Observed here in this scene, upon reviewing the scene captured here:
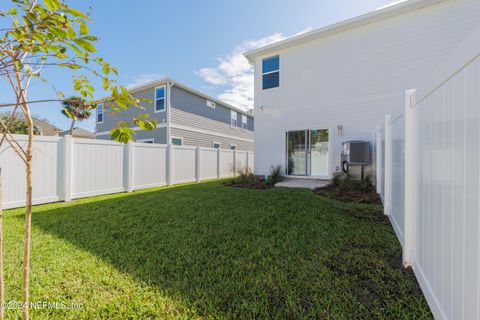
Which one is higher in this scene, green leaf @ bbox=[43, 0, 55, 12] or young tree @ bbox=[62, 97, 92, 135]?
green leaf @ bbox=[43, 0, 55, 12]

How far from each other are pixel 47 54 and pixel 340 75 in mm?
8389

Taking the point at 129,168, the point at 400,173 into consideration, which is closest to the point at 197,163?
the point at 129,168

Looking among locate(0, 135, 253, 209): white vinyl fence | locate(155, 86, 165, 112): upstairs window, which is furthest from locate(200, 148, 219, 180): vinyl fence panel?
locate(155, 86, 165, 112): upstairs window

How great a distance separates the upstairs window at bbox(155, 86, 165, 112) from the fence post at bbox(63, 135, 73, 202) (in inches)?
260

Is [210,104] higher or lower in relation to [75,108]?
higher

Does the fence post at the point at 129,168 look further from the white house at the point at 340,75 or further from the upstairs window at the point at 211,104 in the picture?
the upstairs window at the point at 211,104

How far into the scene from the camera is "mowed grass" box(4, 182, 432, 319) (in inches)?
66.2

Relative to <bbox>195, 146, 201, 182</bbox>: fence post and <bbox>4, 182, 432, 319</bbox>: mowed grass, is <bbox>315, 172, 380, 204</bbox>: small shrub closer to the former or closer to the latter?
<bbox>4, 182, 432, 319</bbox>: mowed grass

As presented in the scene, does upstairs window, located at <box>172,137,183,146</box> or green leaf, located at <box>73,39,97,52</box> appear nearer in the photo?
green leaf, located at <box>73,39,97,52</box>

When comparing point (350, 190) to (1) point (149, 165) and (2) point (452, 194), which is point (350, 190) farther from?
(1) point (149, 165)

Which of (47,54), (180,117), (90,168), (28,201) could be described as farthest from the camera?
(180,117)

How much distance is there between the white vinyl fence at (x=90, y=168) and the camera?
479 centimetres

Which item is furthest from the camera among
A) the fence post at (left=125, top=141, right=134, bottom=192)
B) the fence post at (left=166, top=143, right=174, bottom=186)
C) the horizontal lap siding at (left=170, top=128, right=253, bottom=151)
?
the horizontal lap siding at (left=170, top=128, right=253, bottom=151)

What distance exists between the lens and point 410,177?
2.06 meters
